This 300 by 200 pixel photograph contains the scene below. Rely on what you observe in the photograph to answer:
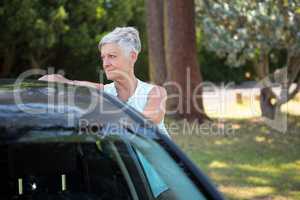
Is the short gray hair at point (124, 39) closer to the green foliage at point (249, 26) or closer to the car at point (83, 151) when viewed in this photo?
the car at point (83, 151)

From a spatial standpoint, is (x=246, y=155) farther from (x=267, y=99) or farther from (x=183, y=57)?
(x=267, y=99)

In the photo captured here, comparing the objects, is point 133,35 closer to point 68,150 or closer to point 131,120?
point 68,150

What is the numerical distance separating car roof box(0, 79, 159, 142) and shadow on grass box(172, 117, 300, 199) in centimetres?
418

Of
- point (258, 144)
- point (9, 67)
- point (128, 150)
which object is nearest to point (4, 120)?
point (128, 150)

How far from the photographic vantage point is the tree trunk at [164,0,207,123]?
1138 cm

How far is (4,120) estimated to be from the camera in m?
2.00

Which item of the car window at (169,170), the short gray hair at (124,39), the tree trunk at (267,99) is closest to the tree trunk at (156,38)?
the tree trunk at (267,99)

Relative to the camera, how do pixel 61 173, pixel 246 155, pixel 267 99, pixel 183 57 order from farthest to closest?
pixel 267 99
pixel 183 57
pixel 246 155
pixel 61 173

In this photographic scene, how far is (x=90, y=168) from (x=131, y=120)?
811 mm

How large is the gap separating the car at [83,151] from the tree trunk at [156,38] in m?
10.6

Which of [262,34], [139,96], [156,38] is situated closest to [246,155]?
[262,34]

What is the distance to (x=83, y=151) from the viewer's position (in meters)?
2.64

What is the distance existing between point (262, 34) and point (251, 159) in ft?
19.0

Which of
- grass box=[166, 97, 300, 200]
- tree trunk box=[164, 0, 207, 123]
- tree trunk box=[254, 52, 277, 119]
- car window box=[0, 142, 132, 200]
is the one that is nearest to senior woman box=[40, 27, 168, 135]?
car window box=[0, 142, 132, 200]
